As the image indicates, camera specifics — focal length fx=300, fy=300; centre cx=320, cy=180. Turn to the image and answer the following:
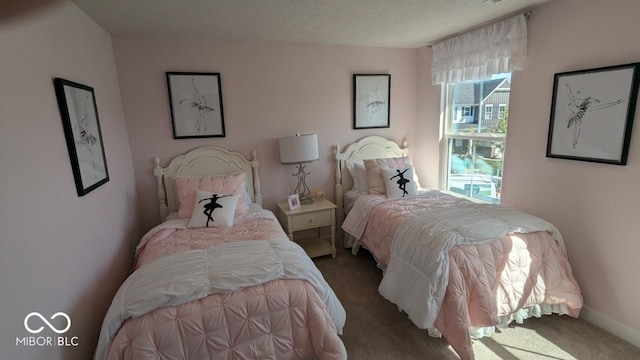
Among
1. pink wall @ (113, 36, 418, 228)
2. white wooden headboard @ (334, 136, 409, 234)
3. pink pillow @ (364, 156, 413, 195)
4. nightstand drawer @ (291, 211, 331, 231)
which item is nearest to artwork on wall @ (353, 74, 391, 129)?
pink wall @ (113, 36, 418, 228)

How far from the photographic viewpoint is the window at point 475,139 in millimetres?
2848

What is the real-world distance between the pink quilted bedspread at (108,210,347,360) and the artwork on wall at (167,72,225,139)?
195 cm

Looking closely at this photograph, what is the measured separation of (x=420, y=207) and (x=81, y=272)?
96.9 inches

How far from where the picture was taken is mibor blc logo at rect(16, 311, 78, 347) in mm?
1205

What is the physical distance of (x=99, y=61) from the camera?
91.9 inches

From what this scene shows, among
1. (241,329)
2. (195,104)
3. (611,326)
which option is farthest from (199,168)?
(611,326)

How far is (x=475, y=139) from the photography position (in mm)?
3137

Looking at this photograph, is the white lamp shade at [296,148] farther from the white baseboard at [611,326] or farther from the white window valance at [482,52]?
the white baseboard at [611,326]

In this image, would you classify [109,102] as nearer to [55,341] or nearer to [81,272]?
[81,272]

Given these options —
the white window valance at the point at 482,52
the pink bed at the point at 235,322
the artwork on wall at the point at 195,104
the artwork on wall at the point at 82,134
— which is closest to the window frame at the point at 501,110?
Answer: the white window valance at the point at 482,52

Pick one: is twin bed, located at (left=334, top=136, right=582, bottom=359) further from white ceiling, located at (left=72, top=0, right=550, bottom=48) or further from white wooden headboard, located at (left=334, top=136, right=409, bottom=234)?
white ceiling, located at (left=72, top=0, right=550, bottom=48)

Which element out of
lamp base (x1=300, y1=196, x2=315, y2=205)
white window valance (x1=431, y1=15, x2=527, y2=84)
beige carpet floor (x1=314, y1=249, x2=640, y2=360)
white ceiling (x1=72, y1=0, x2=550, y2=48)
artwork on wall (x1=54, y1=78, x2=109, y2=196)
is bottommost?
beige carpet floor (x1=314, y1=249, x2=640, y2=360)

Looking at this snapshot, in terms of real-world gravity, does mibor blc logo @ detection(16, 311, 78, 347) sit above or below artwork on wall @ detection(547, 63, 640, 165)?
below

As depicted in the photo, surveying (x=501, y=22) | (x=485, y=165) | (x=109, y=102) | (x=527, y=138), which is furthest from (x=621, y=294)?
(x=109, y=102)
